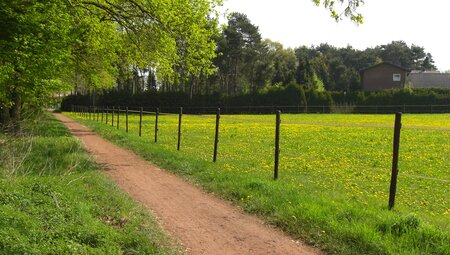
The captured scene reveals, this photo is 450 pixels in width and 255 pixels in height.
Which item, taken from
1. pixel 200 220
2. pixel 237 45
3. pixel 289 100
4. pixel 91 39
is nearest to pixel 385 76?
pixel 289 100

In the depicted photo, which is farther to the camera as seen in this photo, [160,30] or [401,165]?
[160,30]

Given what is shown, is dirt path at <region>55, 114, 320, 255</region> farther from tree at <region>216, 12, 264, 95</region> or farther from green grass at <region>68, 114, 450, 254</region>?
tree at <region>216, 12, 264, 95</region>

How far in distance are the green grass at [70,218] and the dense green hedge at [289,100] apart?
5823cm

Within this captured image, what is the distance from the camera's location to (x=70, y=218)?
17.8 ft

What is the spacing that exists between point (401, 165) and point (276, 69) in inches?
3092

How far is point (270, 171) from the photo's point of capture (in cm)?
Result: 1048

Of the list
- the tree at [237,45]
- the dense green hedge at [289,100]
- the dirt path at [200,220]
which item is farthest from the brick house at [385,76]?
the dirt path at [200,220]

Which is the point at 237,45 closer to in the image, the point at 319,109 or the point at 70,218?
the point at 319,109

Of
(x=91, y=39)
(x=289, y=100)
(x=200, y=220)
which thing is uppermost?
(x=91, y=39)

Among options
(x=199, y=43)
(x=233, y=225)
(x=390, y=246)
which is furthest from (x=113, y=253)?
(x=199, y=43)

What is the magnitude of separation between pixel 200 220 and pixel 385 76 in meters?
81.3

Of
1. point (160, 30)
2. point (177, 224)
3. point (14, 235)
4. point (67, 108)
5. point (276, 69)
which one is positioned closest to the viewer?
point (14, 235)

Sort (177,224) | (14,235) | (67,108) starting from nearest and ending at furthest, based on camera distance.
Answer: (14,235) < (177,224) < (67,108)

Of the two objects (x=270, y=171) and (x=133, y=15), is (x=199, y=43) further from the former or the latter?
(x=270, y=171)
